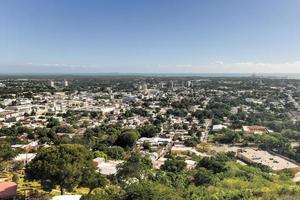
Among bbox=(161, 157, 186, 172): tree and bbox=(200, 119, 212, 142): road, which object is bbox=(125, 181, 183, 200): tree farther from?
bbox=(200, 119, 212, 142): road

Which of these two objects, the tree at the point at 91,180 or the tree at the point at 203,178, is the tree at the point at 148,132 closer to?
the tree at the point at 203,178

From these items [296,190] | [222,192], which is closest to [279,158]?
[296,190]

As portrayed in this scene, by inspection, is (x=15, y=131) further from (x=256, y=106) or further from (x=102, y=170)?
(x=256, y=106)

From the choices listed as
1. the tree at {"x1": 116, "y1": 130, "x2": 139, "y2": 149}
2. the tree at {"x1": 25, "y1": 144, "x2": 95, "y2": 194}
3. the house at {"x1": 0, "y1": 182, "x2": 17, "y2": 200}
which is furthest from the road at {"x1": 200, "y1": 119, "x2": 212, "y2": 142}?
the house at {"x1": 0, "y1": 182, "x2": 17, "y2": 200}

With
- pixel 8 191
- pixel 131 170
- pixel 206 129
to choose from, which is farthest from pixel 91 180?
pixel 206 129

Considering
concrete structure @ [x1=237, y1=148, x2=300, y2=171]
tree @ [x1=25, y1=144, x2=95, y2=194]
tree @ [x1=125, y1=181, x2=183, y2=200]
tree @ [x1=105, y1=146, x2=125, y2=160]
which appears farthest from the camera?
concrete structure @ [x1=237, y1=148, x2=300, y2=171]
